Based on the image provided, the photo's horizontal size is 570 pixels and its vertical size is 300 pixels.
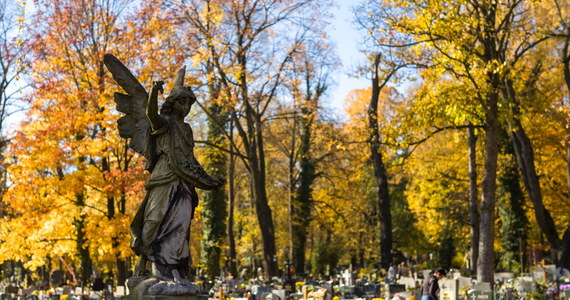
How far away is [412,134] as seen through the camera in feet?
62.7

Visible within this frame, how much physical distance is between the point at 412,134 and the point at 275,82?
8277 millimetres

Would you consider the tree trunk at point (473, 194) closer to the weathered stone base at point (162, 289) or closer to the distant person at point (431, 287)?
the distant person at point (431, 287)

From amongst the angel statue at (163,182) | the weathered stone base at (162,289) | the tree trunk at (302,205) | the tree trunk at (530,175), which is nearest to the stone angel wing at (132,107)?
the angel statue at (163,182)

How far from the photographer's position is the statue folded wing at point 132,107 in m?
8.97

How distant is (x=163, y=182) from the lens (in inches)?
338

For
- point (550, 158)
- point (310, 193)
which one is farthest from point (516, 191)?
point (310, 193)

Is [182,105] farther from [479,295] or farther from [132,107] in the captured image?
[479,295]

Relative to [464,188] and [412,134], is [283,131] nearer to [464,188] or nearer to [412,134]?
[464,188]

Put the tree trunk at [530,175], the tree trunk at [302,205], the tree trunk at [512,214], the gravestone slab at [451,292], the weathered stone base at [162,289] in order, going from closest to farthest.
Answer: the weathered stone base at [162,289], the gravestone slab at [451,292], the tree trunk at [530,175], the tree trunk at [512,214], the tree trunk at [302,205]

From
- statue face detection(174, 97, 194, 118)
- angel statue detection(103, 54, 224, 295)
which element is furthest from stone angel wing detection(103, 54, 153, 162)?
statue face detection(174, 97, 194, 118)

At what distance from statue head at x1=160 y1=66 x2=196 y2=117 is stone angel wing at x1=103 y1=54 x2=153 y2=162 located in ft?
1.02

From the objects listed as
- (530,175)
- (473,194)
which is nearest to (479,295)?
(530,175)

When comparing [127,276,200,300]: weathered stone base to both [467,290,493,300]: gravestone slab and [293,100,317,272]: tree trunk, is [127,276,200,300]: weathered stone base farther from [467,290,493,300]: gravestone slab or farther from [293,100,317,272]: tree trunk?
[293,100,317,272]: tree trunk

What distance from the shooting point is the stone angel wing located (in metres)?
8.97
